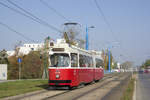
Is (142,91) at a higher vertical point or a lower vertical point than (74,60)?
lower

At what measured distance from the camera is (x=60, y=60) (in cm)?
1978

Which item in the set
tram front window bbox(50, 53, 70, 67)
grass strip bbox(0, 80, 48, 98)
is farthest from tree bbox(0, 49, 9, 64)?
tram front window bbox(50, 53, 70, 67)

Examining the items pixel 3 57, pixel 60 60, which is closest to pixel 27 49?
pixel 3 57

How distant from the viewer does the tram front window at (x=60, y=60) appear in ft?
64.6

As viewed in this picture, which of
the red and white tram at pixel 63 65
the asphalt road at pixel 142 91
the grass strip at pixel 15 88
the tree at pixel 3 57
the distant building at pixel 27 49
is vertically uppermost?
the distant building at pixel 27 49

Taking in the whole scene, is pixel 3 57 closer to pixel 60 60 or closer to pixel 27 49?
pixel 60 60

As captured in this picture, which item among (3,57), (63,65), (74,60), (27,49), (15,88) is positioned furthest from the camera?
(27,49)

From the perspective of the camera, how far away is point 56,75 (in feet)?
64.1

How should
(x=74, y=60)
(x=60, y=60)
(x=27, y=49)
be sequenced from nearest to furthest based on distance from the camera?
(x=60, y=60) → (x=74, y=60) → (x=27, y=49)

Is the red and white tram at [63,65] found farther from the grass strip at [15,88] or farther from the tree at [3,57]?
the tree at [3,57]

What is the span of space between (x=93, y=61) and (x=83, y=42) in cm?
1825

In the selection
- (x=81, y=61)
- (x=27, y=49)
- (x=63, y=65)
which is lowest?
(x=63, y=65)

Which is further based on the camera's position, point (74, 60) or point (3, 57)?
point (3, 57)

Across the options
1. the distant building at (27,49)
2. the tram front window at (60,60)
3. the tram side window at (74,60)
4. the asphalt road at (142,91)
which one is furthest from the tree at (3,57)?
the tram front window at (60,60)
